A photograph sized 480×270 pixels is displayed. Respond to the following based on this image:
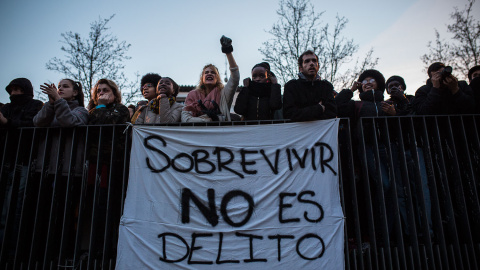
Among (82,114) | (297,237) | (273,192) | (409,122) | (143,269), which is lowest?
(143,269)

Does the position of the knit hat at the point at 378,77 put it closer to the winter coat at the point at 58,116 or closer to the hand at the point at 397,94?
the hand at the point at 397,94

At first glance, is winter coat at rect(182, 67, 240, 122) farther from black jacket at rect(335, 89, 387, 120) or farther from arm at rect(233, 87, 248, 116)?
black jacket at rect(335, 89, 387, 120)

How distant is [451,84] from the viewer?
331 cm

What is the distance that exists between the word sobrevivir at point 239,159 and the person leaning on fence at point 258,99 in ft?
2.91

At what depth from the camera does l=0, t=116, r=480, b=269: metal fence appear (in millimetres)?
3000

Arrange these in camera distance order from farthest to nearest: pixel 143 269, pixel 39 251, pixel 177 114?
pixel 177 114 → pixel 39 251 → pixel 143 269

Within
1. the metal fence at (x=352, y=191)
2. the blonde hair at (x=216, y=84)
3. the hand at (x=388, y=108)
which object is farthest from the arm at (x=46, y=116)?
the hand at (x=388, y=108)

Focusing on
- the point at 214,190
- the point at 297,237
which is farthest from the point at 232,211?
the point at 297,237

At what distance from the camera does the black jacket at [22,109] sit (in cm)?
383

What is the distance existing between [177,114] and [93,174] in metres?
1.30

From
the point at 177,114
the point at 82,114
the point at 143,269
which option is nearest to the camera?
the point at 143,269

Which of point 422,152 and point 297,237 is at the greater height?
point 422,152

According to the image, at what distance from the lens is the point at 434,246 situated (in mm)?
3068

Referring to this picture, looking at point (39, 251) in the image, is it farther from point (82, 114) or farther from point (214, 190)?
point (214, 190)
